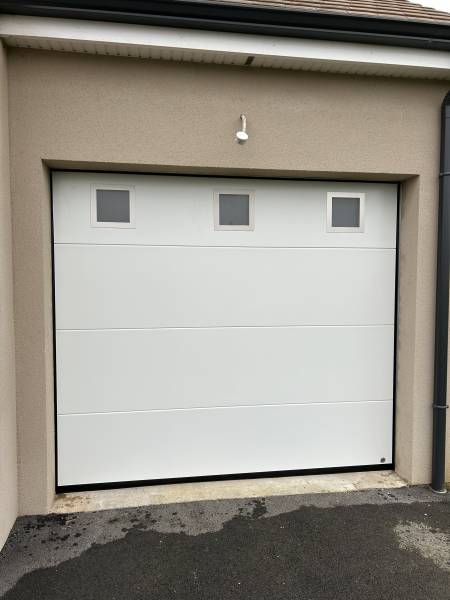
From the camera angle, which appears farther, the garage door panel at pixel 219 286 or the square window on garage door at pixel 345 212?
the square window on garage door at pixel 345 212

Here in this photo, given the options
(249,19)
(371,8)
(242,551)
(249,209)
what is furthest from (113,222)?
(371,8)

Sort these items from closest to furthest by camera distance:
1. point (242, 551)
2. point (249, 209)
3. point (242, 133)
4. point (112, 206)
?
point (242, 551) < point (242, 133) < point (112, 206) < point (249, 209)

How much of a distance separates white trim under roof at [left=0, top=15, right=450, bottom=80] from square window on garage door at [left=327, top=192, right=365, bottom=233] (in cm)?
90

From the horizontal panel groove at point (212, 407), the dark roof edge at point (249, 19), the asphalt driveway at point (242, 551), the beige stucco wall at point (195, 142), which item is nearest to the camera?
the asphalt driveway at point (242, 551)

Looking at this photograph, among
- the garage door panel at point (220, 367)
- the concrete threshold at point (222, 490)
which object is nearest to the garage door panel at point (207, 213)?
the garage door panel at point (220, 367)

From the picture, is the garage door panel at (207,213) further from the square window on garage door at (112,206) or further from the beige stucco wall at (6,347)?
the beige stucco wall at (6,347)

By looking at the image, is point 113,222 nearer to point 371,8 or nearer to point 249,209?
point 249,209

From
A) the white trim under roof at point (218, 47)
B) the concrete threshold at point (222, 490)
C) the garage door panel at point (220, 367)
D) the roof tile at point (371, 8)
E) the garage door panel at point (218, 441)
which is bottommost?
the concrete threshold at point (222, 490)

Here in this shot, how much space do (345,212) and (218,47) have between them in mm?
1548

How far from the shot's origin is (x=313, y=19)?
8.21 ft

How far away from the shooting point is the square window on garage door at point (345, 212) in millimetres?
3139

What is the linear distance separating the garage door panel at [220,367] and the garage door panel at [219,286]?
111 mm

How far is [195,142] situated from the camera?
2742 mm

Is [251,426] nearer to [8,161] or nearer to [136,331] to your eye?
[136,331]
